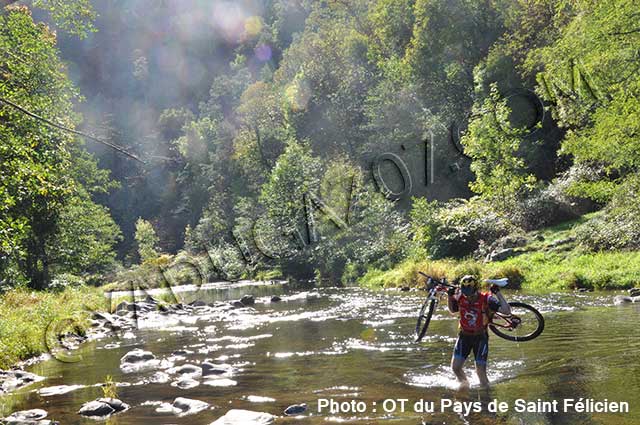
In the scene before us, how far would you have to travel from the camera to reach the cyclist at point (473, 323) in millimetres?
9297

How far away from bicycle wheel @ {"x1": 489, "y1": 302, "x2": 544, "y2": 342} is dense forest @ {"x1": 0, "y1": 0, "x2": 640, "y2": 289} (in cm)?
784

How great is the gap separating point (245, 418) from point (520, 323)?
19.0ft

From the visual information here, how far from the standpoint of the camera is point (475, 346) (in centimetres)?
940

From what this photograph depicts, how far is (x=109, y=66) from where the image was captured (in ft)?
558

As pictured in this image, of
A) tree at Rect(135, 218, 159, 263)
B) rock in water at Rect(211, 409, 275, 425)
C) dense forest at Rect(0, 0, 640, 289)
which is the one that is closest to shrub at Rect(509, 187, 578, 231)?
dense forest at Rect(0, 0, 640, 289)

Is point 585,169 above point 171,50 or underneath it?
underneath

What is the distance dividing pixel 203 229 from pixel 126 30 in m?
121

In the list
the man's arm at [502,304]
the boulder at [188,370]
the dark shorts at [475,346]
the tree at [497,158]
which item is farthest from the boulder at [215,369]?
the tree at [497,158]

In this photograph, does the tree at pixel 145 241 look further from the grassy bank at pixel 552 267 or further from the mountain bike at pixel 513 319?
the mountain bike at pixel 513 319

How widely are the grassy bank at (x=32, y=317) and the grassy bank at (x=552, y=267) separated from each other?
15.8 m

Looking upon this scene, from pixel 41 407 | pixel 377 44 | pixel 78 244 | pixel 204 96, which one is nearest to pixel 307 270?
pixel 78 244

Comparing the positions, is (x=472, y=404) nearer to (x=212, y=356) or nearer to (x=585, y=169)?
(x=212, y=356)

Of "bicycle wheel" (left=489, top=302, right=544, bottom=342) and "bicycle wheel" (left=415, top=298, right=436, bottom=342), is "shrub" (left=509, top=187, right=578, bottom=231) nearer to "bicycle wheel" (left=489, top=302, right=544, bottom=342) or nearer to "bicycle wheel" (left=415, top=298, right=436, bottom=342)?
"bicycle wheel" (left=489, top=302, right=544, bottom=342)

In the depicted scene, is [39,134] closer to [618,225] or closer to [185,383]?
[185,383]
